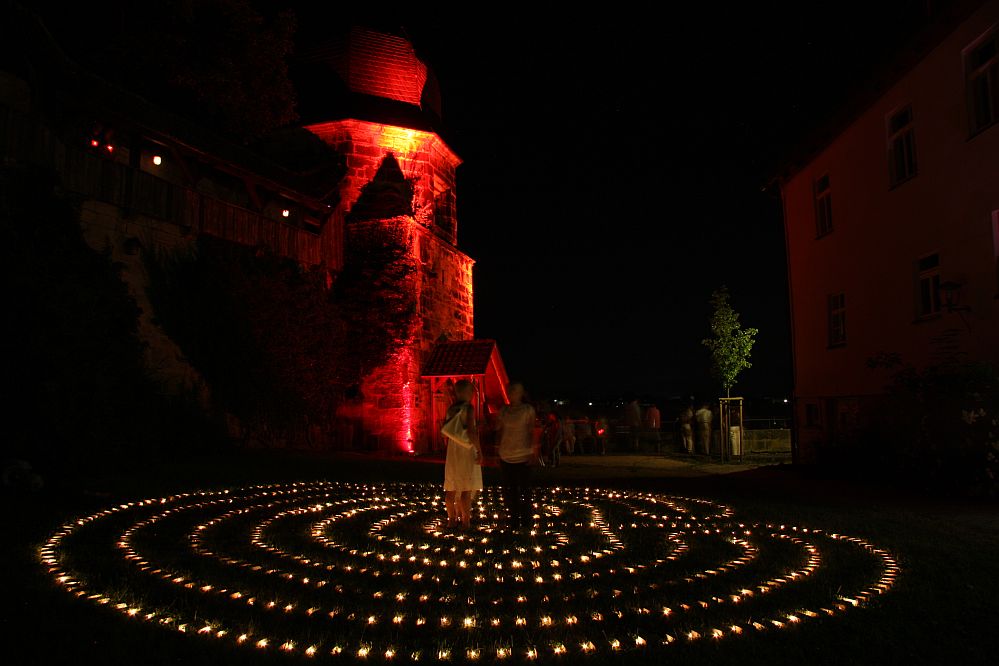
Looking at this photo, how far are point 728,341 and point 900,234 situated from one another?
15.2 m

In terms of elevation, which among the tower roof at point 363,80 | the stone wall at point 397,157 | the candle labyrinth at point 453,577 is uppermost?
the tower roof at point 363,80

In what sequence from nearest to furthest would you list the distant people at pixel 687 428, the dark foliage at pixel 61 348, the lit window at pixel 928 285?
1. the dark foliage at pixel 61 348
2. the lit window at pixel 928 285
3. the distant people at pixel 687 428

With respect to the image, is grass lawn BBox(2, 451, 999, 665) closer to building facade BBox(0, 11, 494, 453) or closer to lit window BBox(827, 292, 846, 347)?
lit window BBox(827, 292, 846, 347)

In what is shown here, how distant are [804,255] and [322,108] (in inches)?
610

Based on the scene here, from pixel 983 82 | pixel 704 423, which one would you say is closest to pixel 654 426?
pixel 704 423

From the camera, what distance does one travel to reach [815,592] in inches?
215

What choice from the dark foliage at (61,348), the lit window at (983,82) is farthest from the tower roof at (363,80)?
the lit window at (983,82)

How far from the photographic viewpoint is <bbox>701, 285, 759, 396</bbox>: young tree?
29438mm

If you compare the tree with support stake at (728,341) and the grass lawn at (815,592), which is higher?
the tree with support stake at (728,341)

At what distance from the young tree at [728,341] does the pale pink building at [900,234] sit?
9.44m

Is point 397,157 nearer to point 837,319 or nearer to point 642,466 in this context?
point 642,466

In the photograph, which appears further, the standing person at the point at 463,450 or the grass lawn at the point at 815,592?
the standing person at the point at 463,450

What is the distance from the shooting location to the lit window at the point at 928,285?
13531 millimetres

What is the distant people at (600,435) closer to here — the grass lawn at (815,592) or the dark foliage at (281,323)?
the dark foliage at (281,323)
